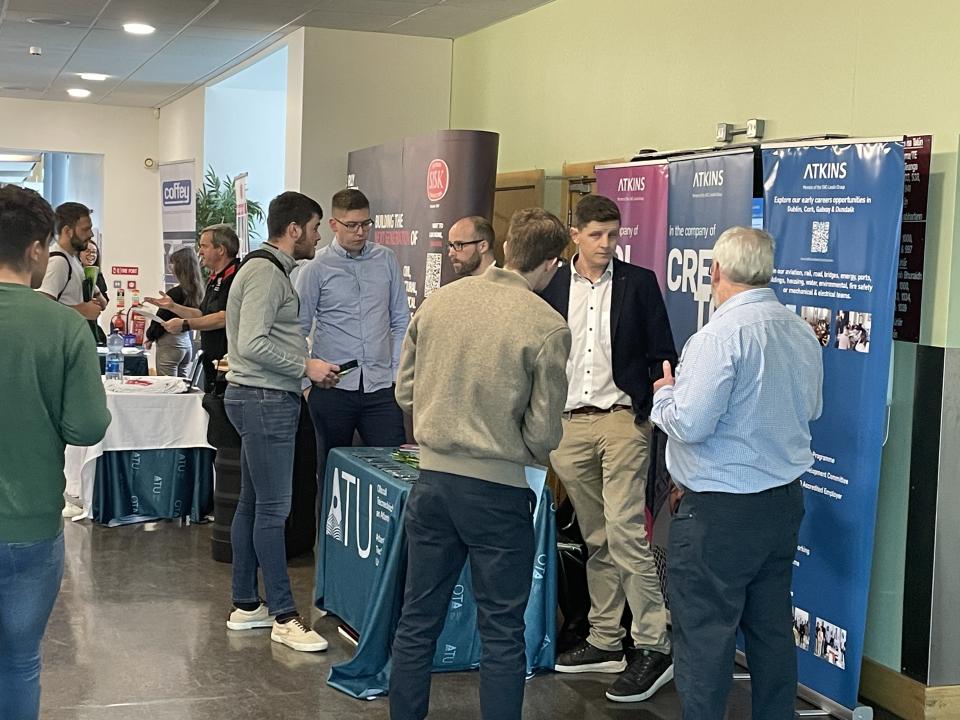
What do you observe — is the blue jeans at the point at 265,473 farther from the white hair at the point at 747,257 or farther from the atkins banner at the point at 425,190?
the atkins banner at the point at 425,190

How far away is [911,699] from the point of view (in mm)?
3869

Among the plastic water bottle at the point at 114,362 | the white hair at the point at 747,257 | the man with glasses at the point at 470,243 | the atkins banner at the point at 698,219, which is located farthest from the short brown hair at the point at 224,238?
the white hair at the point at 747,257

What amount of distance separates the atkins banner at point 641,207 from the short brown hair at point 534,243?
63.7 inches

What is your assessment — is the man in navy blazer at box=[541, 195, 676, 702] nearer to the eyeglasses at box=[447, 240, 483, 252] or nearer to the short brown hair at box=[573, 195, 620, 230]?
the short brown hair at box=[573, 195, 620, 230]

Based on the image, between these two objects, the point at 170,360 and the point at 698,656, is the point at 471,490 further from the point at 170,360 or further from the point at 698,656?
the point at 170,360

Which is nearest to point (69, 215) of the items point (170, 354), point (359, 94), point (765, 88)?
point (170, 354)

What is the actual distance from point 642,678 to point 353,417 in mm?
1650

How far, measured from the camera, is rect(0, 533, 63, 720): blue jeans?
8.07ft

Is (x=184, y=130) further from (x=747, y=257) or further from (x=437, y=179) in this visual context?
(x=747, y=257)

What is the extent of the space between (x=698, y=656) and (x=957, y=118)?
6.20ft

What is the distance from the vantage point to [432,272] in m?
6.30

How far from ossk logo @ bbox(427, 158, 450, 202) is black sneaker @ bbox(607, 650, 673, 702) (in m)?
2.82

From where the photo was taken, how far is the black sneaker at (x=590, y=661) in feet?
13.9

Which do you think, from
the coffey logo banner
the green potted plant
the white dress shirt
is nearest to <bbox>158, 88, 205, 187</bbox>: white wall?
the coffey logo banner
